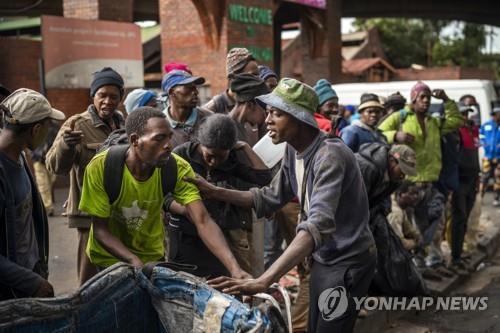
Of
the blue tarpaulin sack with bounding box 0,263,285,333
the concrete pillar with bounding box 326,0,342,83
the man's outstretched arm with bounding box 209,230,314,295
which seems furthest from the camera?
the concrete pillar with bounding box 326,0,342,83

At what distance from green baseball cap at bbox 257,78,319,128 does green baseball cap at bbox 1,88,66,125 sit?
109cm

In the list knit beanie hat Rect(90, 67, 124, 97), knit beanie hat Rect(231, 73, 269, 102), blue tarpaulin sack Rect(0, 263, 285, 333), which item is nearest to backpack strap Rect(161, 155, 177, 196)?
blue tarpaulin sack Rect(0, 263, 285, 333)

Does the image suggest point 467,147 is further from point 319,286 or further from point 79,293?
point 79,293

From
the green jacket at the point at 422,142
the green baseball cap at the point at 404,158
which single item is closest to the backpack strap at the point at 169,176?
the green baseball cap at the point at 404,158

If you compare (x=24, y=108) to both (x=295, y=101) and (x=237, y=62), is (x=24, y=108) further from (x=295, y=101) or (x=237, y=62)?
(x=237, y=62)

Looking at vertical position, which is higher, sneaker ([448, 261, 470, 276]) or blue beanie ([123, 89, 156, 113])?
blue beanie ([123, 89, 156, 113])

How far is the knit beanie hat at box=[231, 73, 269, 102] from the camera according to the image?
4.50 m

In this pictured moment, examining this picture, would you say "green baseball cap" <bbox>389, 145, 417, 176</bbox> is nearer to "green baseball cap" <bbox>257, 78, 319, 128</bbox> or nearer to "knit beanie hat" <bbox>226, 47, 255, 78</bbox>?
"knit beanie hat" <bbox>226, 47, 255, 78</bbox>

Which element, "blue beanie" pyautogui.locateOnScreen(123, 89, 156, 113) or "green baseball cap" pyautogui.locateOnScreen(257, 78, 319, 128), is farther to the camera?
"blue beanie" pyautogui.locateOnScreen(123, 89, 156, 113)

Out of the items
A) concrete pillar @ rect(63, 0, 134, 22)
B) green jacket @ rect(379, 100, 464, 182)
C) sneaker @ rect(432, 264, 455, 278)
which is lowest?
sneaker @ rect(432, 264, 455, 278)

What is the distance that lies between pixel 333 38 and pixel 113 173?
52.1ft

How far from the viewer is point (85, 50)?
10219 millimetres

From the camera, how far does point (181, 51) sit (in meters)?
13.6

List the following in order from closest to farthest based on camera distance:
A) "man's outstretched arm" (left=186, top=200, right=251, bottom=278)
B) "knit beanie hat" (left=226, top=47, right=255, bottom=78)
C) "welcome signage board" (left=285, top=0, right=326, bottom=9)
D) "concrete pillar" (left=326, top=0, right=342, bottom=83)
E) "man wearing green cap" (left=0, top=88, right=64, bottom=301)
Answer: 1. "man wearing green cap" (left=0, top=88, right=64, bottom=301)
2. "man's outstretched arm" (left=186, top=200, right=251, bottom=278)
3. "knit beanie hat" (left=226, top=47, right=255, bottom=78)
4. "welcome signage board" (left=285, top=0, right=326, bottom=9)
5. "concrete pillar" (left=326, top=0, right=342, bottom=83)
